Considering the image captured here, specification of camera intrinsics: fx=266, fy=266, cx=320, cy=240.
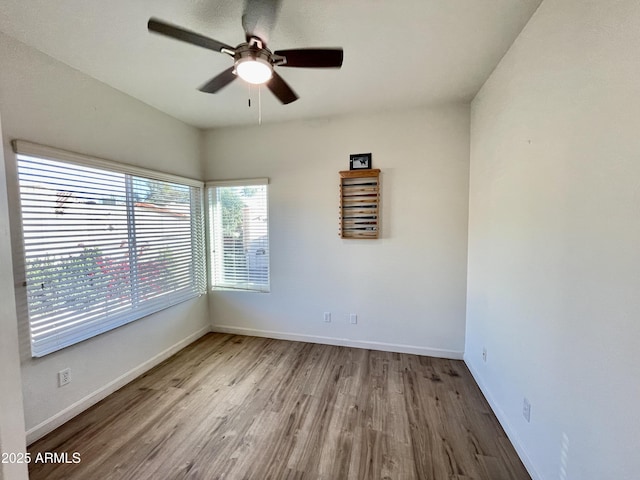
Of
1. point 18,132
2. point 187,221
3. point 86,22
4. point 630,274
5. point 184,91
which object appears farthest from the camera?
point 187,221

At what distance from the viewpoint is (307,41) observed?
180 cm

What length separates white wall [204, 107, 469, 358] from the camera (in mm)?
2822

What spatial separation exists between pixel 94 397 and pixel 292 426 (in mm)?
1698

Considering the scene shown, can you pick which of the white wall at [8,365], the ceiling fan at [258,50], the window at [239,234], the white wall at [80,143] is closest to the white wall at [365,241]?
the window at [239,234]

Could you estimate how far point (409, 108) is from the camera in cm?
285

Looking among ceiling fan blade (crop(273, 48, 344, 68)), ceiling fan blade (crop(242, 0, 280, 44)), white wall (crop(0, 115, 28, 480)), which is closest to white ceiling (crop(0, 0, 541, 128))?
ceiling fan blade (crop(242, 0, 280, 44))

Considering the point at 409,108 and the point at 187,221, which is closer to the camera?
the point at 409,108

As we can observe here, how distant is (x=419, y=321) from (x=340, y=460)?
169cm

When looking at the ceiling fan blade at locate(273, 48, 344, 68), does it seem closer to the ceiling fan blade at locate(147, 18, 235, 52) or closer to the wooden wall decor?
the ceiling fan blade at locate(147, 18, 235, 52)

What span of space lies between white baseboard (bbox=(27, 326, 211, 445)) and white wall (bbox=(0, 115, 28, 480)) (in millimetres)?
1452

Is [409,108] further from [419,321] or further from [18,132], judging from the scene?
[18,132]

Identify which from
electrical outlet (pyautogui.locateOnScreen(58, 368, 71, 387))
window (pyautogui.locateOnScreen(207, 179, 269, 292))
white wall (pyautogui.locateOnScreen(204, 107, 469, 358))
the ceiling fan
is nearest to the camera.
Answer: the ceiling fan

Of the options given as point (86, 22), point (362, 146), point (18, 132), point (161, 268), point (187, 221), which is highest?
point (86, 22)

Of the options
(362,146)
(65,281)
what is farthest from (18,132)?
(362,146)
